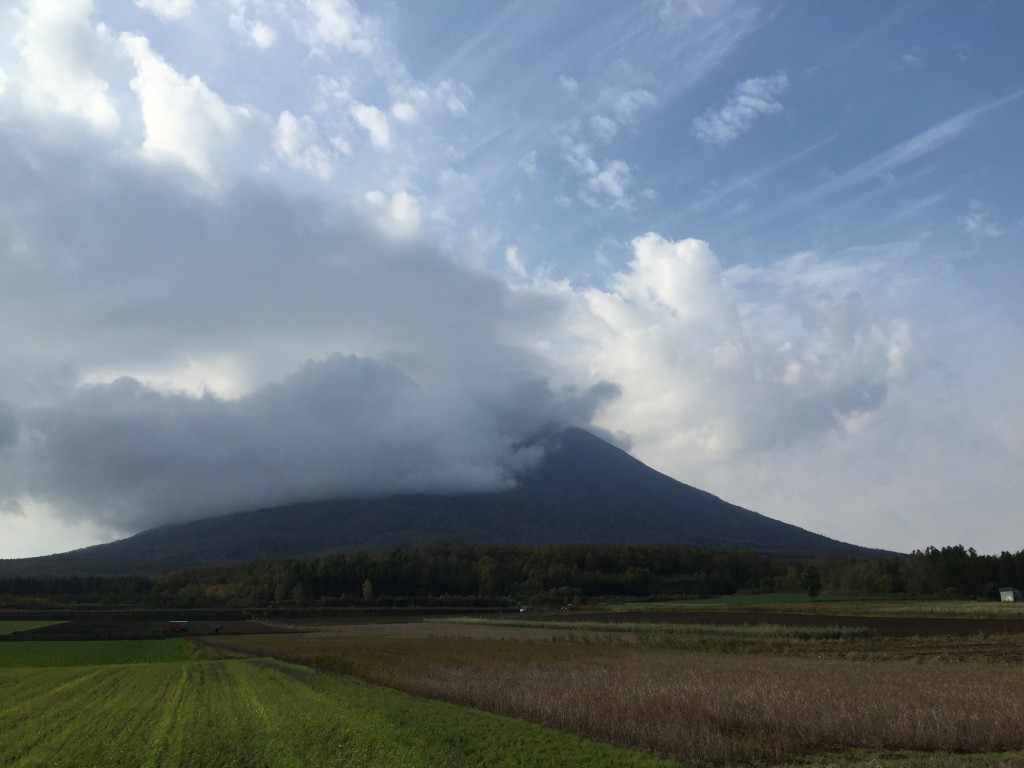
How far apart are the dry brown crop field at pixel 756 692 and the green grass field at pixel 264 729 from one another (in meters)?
1.61

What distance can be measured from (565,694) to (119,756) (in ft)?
39.2

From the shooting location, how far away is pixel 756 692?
22.1 metres

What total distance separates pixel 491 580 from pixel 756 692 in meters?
131

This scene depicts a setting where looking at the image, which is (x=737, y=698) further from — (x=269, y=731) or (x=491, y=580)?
(x=491, y=580)

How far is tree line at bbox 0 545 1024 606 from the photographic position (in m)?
133

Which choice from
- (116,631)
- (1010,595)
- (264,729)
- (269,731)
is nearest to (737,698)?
(269,731)

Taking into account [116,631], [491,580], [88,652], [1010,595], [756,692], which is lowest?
[1010,595]

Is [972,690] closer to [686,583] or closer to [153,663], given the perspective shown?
[153,663]

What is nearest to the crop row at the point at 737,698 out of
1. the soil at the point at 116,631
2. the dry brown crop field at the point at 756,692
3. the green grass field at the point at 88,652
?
the dry brown crop field at the point at 756,692

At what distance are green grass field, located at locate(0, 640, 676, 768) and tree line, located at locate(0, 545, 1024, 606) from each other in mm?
103816

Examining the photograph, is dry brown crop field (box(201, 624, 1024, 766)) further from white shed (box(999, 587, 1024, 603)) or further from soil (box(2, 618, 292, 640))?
white shed (box(999, 587, 1024, 603))

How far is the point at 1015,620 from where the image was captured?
54781mm

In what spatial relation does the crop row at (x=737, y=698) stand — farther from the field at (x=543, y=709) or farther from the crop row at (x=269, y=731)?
the crop row at (x=269, y=731)

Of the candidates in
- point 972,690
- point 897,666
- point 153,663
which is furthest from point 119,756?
point 153,663
